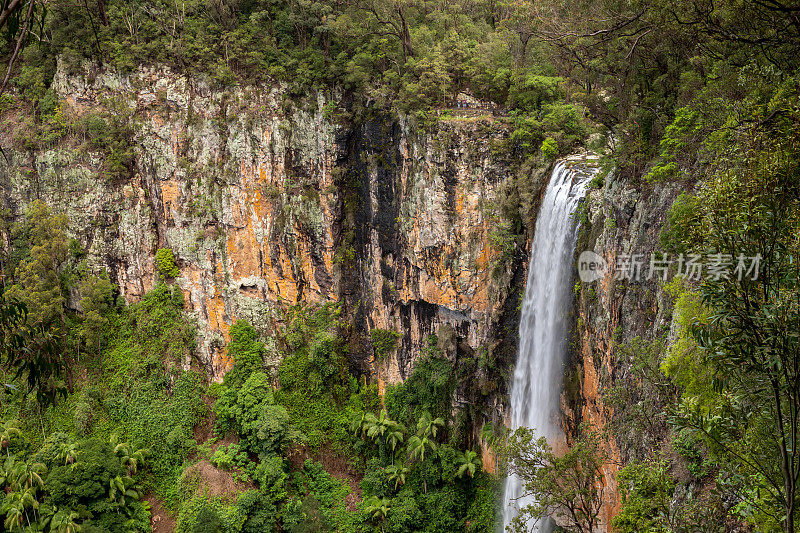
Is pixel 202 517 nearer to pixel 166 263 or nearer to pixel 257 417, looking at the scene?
pixel 257 417

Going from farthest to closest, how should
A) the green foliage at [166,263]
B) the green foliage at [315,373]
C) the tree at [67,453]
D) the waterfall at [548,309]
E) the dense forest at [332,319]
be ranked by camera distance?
the green foliage at [166,263]
the green foliage at [315,373]
the tree at [67,453]
the waterfall at [548,309]
the dense forest at [332,319]

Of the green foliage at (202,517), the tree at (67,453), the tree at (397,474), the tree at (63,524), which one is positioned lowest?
the green foliage at (202,517)

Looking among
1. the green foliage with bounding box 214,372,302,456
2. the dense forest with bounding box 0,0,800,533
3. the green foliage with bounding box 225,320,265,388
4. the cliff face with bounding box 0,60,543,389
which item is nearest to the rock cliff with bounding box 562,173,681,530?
the dense forest with bounding box 0,0,800,533

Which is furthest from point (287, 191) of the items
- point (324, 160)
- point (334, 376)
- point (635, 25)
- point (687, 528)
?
point (687, 528)

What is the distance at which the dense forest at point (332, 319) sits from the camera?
363 inches

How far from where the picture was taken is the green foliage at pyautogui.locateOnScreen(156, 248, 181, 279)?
2022 cm

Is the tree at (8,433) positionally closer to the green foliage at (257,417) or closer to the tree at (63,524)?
the tree at (63,524)

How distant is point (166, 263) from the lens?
20234 millimetres

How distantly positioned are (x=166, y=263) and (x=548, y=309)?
14578 millimetres

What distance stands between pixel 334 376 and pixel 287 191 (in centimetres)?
719

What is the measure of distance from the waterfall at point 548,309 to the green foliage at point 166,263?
13407 mm

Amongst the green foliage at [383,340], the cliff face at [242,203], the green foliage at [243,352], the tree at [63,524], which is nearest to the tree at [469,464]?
the cliff face at [242,203]

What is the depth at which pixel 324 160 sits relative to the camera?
19297 mm

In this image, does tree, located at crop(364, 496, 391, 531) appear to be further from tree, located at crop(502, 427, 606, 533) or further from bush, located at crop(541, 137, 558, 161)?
bush, located at crop(541, 137, 558, 161)
